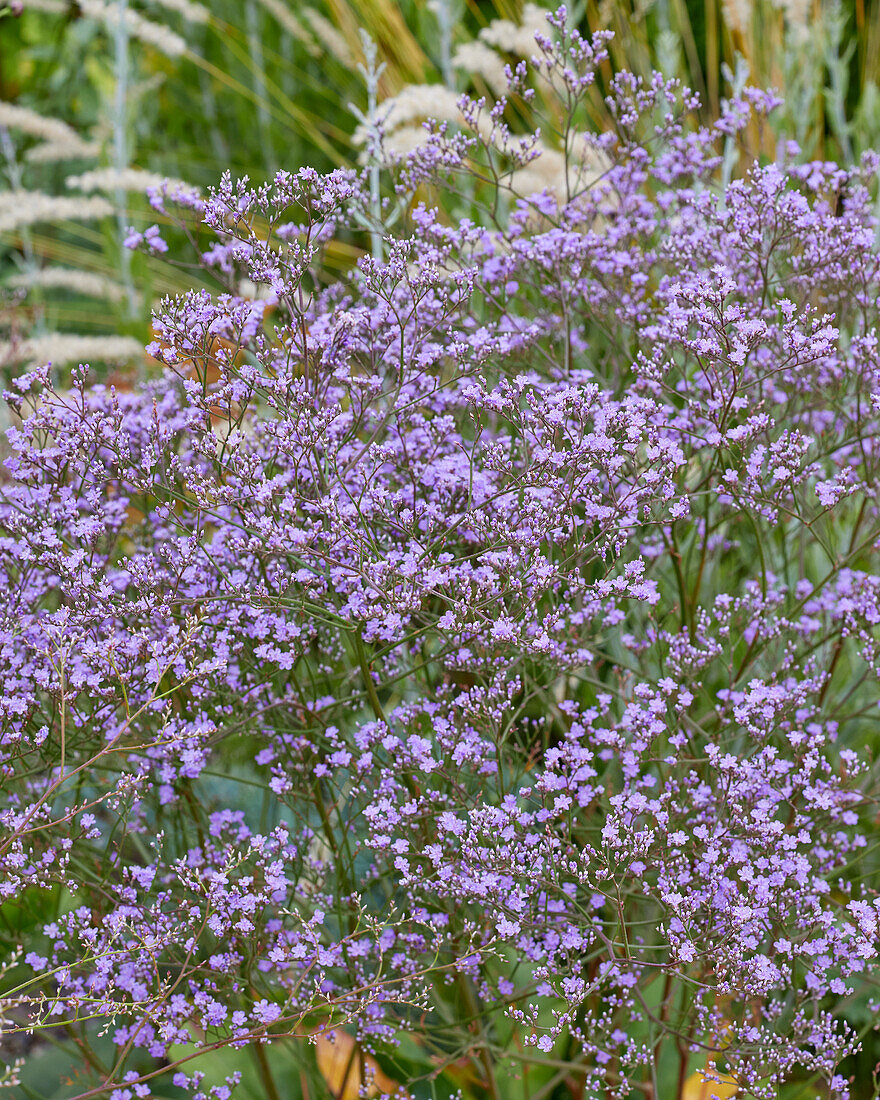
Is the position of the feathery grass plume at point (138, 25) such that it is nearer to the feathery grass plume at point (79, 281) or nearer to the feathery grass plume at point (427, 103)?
the feathery grass plume at point (79, 281)

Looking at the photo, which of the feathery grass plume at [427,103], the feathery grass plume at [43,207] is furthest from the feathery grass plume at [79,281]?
the feathery grass plume at [427,103]

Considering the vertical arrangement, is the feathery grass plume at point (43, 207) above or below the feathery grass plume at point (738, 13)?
below

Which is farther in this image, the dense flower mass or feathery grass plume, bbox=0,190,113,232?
feathery grass plume, bbox=0,190,113,232

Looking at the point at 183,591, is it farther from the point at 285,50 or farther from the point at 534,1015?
the point at 285,50

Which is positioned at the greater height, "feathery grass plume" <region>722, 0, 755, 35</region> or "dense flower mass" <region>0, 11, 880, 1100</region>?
"feathery grass plume" <region>722, 0, 755, 35</region>

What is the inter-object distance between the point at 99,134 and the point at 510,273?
6114 mm

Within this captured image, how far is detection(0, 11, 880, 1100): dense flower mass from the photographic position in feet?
7.04

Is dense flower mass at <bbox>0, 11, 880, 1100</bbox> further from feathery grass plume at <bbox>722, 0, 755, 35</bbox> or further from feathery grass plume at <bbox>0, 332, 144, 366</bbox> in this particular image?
feathery grass plume at <bbox>722, 0, 755, 35</bbox>

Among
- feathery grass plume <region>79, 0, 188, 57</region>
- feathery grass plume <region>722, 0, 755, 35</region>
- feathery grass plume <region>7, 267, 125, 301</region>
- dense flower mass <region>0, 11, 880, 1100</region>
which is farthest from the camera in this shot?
feathery grass plume <region>7, 267, 125, 301</region>

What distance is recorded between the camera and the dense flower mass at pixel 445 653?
84.5 inches

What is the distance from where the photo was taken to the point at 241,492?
7.23 ft

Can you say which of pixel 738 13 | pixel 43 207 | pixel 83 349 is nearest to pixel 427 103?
pixel 83 349

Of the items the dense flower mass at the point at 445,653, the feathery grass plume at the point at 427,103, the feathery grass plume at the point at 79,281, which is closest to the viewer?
the dense flower mass at the point at 445,653

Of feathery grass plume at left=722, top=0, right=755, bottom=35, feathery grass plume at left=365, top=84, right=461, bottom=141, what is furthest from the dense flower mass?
feathery grass plume at left=722, top=0, right=755, bottom=35
